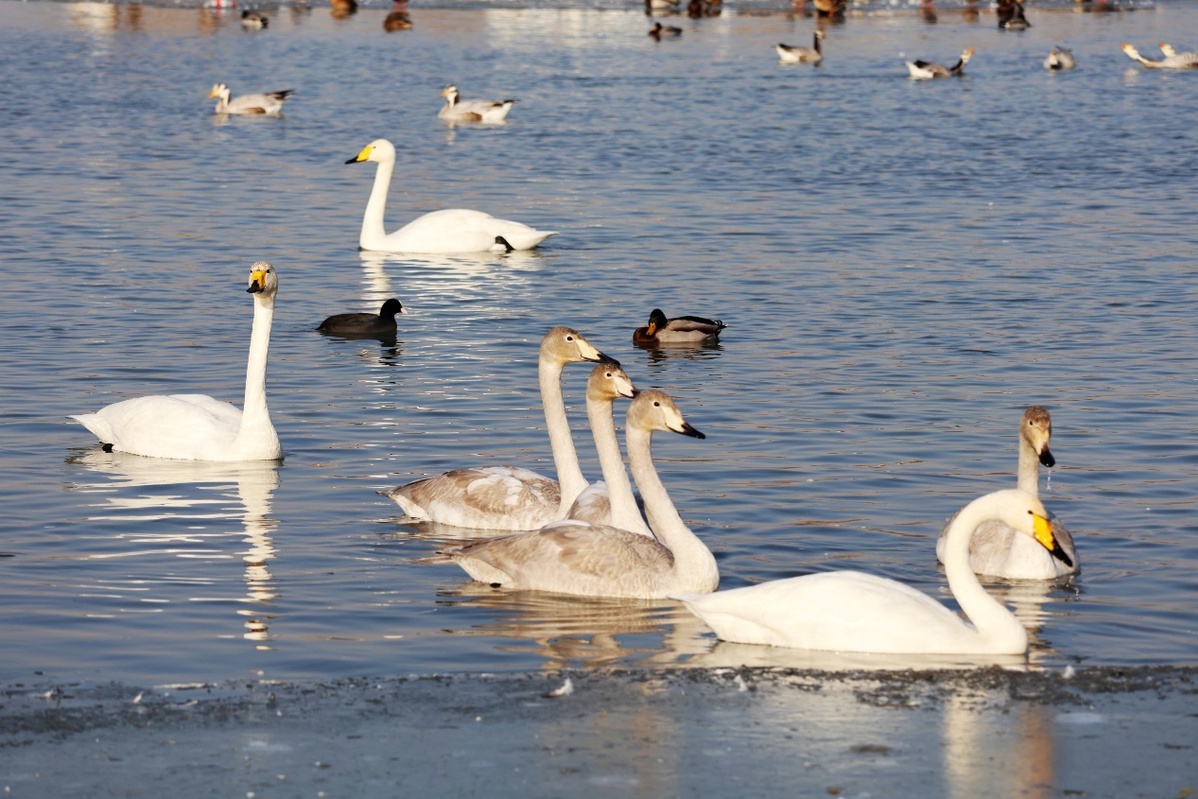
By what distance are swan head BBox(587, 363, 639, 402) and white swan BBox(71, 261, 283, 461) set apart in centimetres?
271

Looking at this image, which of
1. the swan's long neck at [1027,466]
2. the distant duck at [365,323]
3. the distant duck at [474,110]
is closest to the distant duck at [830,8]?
the distant duck at [474,110]

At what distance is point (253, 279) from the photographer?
42.5ft

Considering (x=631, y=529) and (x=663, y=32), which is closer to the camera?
(x=631, y=529)

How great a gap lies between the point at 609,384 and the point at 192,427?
10.9 feet

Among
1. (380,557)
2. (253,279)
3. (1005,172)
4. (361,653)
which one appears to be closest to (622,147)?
(1005,172)

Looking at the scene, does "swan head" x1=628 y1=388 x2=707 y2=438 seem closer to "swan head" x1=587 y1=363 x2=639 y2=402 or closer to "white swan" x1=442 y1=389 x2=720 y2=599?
"white swan" x1=442 y1=389 x2=720 y2=599

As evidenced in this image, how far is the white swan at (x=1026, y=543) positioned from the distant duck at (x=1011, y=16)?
50950mm

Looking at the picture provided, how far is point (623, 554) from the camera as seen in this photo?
9.54 m

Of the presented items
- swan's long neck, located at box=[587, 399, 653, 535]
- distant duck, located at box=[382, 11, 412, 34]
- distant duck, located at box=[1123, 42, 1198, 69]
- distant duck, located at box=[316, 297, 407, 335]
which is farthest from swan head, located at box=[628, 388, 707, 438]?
distant duck, located at box=[382, 11, 412, 34]

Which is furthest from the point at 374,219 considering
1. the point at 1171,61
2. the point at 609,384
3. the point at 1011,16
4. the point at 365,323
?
the point at 1011,16

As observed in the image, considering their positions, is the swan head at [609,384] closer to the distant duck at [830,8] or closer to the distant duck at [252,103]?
the distant duck at [252,103]

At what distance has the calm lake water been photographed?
9305 millimetres

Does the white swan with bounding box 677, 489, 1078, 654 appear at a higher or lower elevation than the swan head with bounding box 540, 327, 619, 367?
lower

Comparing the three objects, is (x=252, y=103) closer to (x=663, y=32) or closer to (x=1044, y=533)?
(x=663, y=32)
